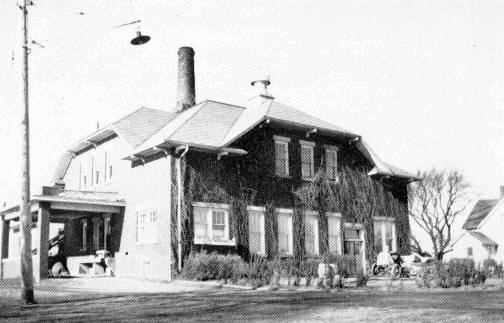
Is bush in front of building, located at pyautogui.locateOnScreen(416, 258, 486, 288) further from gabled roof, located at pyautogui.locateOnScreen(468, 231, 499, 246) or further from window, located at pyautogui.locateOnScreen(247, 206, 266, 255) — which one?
gabled roof, located at pyautogui.locateOnScreen(468, 231, 499, 246)

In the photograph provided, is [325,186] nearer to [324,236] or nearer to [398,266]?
[324,236]

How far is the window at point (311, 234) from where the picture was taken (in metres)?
26.8

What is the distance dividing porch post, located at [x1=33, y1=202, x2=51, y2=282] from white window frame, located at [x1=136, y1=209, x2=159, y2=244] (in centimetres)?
366

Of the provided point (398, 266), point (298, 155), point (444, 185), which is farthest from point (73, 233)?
point (444, 185)

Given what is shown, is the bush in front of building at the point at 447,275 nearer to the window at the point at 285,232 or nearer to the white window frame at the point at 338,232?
the window at the point at 285,232

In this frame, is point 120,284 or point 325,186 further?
point 325,186

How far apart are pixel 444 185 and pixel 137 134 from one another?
35.5 metres

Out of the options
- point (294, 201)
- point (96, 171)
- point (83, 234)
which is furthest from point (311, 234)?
point (83, 234)

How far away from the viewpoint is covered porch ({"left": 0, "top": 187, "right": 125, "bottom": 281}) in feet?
75.5

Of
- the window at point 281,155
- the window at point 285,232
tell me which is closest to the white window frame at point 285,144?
the window at point 281,155

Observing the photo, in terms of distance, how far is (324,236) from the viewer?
89.8 ft

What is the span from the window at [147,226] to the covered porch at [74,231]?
1.54 metres

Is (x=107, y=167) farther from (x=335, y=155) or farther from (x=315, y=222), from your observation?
(x=335, y=155)

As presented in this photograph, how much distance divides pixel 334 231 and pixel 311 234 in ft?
4.59
